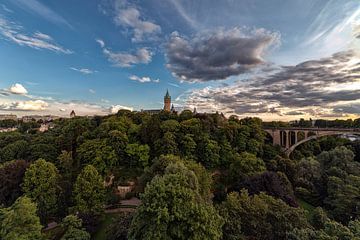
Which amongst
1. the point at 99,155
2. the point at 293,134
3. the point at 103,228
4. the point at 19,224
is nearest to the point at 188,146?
the point at 99,155

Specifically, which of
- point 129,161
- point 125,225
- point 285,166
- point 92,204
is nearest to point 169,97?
point 129,161

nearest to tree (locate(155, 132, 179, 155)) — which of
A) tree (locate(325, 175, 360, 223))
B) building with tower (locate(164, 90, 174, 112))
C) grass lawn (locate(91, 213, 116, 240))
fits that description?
grass lawn (locate(91, 213, 116, 240))

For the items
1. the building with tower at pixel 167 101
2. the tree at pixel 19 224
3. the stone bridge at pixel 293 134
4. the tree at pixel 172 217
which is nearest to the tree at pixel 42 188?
the tree at pixel 19 224

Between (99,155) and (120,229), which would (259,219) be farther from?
(99,155)

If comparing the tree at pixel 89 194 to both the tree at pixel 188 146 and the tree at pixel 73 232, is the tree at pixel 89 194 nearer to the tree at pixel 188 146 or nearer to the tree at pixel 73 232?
the tree at pixel 73 232

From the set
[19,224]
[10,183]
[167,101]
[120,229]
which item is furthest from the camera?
[167,101]

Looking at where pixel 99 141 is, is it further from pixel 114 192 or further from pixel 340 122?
pixel 340 122

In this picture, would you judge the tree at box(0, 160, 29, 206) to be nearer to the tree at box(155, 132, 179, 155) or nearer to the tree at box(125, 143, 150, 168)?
the tree at box(125, 143, 150, 168)
